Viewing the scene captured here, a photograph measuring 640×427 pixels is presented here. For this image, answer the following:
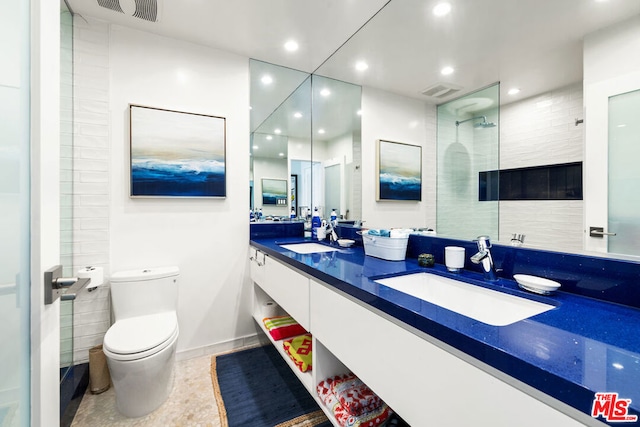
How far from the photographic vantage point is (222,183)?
7.48 ft

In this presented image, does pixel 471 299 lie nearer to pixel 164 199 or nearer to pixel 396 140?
pixel 396 140

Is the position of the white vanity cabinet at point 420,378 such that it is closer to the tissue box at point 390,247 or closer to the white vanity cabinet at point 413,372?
the white vanity cabinet at point 413,372

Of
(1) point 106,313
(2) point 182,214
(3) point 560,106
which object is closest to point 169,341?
(1) point 106,313

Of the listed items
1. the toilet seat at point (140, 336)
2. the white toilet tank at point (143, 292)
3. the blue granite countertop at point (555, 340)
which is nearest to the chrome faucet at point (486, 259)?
the blue granite countertop at point (555, 340)

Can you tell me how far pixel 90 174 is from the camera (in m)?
1.92

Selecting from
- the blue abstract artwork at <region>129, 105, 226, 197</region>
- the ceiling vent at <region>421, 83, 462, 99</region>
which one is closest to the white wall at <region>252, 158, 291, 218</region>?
the blue abstract artwork at <region>129, 105, 226, 197</region>

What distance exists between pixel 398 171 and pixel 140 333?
6.06 feet

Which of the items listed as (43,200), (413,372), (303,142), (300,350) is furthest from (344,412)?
(303,142)

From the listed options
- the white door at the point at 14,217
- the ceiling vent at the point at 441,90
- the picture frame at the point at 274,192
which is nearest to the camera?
the white door at the point at 14,217

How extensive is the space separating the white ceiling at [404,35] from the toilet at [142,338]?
63.2 inches

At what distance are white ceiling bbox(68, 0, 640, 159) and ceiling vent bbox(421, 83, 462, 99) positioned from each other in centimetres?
2

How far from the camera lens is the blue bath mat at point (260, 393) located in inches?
61.8

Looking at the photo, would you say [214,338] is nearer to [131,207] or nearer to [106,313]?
[106,313]

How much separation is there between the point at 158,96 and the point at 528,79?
231 cm
